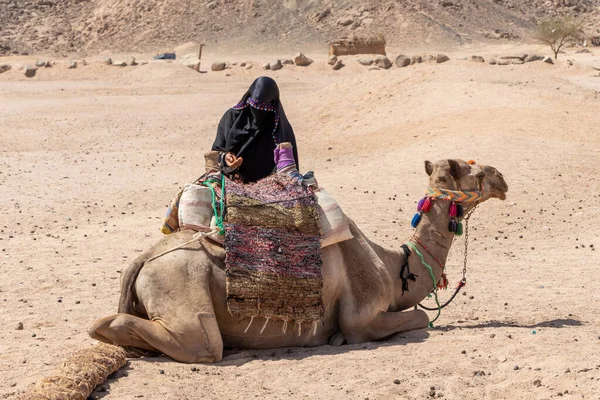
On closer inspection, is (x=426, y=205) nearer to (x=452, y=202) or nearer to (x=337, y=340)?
(x=452, y=202)

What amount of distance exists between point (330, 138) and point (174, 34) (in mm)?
50689

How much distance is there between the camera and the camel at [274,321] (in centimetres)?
573

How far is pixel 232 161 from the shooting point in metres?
6.76

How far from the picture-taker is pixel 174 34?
67562 millimetres

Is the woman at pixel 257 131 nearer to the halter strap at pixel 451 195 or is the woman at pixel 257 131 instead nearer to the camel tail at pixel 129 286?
the halter strap at pixel 451 195

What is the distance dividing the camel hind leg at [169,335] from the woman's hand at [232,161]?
4.46 ft

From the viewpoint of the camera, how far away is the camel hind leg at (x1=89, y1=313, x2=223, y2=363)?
5645 mm

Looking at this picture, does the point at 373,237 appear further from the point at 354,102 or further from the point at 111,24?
the point at 111,24

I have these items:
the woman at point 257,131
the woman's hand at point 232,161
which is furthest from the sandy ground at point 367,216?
the woman at point 257,131

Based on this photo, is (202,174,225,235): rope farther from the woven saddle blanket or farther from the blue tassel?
the blue tassel

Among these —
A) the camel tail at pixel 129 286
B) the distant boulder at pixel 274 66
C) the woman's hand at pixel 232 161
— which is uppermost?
the woman's hand at pixel 232 161

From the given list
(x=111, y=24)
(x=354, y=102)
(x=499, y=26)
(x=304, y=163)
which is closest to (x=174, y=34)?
(x=111, y=24)

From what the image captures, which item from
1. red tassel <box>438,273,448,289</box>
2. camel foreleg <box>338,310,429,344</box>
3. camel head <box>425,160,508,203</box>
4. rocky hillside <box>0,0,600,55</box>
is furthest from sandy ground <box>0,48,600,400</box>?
rocky hillside <box>0,0,600,55</box>

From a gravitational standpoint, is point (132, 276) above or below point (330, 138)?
above
